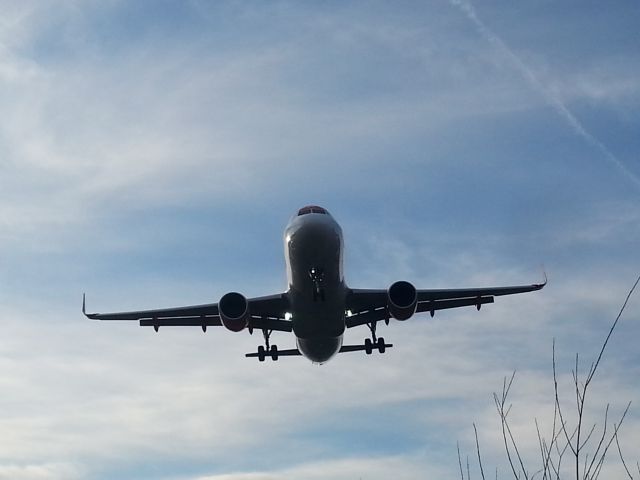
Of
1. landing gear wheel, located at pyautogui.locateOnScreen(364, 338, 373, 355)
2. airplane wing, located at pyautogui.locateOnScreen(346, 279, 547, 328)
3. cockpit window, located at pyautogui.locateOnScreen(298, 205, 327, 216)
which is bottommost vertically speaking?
landing gear wheel, located at pyautogui.locateOnScreen(364, 338, 373, 355)

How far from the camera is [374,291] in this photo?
2922 centimetres

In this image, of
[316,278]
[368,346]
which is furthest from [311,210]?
[368,346]

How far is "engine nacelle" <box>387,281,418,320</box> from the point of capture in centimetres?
2742

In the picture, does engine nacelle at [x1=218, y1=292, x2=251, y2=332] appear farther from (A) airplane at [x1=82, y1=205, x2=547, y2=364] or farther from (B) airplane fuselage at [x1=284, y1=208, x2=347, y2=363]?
(B) airplane fuselage at [x1=284, y1=208, x2=347, y2=363]

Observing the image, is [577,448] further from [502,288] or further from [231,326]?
[502,288]

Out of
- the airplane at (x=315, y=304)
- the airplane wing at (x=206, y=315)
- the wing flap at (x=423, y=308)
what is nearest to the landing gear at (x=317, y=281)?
the airplane at (x=315, y=304)

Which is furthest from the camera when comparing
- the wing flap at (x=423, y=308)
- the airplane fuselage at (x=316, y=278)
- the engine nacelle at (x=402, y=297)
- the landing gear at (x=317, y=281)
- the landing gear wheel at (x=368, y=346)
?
the landing gear wheel at (x=368, y=346)

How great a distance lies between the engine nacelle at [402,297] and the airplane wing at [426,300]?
1.55 m

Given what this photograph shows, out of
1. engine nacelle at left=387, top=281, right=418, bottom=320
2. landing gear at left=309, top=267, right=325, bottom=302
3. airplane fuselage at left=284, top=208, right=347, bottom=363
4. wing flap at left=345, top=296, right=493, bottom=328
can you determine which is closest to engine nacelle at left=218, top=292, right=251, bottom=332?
airplane fuselage at left=284, top=208, right=347, bottom=363

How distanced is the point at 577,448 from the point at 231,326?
79.8 ft

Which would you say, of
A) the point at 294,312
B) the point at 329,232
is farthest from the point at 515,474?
the point at 294,312

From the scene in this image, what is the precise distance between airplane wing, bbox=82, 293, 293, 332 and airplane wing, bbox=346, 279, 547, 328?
262cm

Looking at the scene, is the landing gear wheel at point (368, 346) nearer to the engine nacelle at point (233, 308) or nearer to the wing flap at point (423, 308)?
the wing flap at point (423, 308)

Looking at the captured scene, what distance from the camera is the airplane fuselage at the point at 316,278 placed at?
1001 inches
